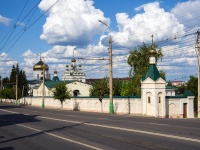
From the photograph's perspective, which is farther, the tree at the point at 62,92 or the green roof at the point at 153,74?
the tree at the point at 62,92

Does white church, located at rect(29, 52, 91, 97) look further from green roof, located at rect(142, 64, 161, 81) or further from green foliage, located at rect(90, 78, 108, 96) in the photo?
green roof, located at rect(142, 64, 161, 81)

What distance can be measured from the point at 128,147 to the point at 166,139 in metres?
2.37

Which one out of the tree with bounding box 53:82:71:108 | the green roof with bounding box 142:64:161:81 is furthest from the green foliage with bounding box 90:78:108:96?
the tree with bounding box 53:82:71:108

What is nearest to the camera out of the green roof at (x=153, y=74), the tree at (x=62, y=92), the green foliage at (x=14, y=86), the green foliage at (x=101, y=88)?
the green roof at (x=153, y=74)

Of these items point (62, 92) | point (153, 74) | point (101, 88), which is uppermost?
point (153, 74)

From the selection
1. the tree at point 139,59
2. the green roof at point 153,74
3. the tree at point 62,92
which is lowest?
the tree at point 62,92

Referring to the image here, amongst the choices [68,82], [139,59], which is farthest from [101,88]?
[68,82]

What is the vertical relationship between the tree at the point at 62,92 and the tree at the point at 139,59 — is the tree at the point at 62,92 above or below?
below

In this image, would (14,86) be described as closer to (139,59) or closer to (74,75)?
(74,75)

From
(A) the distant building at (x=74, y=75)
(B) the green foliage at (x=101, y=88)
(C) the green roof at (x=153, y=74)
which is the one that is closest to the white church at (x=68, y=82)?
(A) the distant building at (x=74, y=75)

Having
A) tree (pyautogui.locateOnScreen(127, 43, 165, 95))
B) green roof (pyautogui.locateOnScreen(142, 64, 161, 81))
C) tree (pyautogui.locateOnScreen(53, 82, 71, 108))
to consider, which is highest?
tree (pyautogui.locateOnScreen(127, 43, 165, 95))

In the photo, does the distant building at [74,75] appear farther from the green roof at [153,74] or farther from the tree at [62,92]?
the green roof at [153,74]

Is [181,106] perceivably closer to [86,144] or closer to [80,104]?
[80,104]

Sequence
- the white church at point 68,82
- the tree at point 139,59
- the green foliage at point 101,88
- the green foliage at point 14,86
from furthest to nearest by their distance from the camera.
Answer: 1. the green foliage at point 14,86
2. the white church at point 68,82
3. the tree at point 139,59
4. the green foliage at point 101,88
